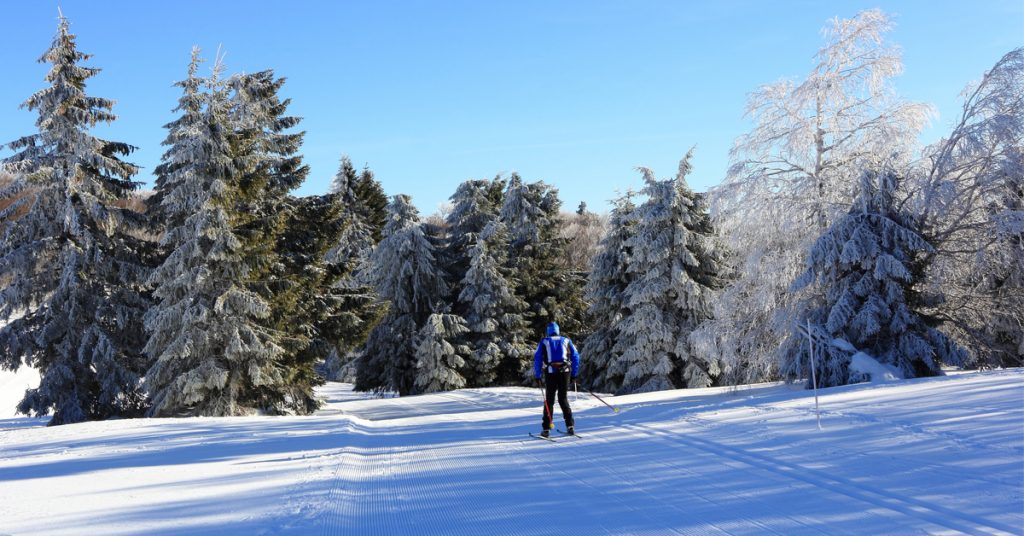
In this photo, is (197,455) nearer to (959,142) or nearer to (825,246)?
(825,246)

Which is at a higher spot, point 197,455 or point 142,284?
point 142,284

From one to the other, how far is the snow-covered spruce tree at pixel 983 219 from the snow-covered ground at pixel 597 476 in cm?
526

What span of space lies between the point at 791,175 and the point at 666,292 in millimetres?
10910

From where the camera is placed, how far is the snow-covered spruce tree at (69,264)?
2128 cm

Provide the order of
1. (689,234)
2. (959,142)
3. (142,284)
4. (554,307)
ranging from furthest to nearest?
(554,307) → (689,234) → (142,284) → (959,142)

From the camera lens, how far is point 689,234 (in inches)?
1173

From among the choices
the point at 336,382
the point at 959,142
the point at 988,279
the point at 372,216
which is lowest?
the point at 336,382

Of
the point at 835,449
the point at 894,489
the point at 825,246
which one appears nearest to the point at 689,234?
the point at 825,246

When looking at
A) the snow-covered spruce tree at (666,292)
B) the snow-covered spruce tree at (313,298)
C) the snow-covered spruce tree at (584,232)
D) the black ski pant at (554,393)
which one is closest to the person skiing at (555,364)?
the black ski pant at (554,393)

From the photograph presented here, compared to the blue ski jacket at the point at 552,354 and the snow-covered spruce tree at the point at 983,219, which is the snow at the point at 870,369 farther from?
the blue ski jacket at the point at 552,354

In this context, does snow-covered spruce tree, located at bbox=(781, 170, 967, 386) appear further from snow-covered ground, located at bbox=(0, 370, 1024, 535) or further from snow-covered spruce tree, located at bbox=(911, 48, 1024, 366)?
snow-covered ground, located at bbox=(0, 370, 1024, 535)

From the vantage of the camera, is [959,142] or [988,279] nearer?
[959,142]

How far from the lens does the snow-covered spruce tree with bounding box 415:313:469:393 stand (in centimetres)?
3316

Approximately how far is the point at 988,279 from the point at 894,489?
1407cm
